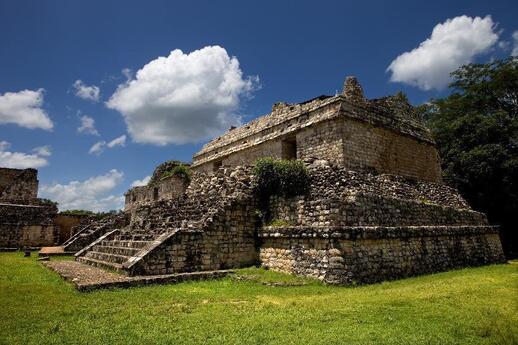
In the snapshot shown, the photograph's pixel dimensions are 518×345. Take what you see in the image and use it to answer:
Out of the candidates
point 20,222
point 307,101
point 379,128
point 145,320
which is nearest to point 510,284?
point 379,128

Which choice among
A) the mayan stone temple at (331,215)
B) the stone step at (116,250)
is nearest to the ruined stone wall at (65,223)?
the mayan stone temple at (331,215)

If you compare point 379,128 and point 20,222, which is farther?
point 20,222

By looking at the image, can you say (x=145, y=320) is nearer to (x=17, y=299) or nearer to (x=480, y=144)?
(x=17, y=299)

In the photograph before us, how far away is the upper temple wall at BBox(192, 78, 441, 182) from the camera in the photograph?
13.7m

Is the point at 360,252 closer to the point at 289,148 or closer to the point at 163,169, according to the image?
the point at 289,148

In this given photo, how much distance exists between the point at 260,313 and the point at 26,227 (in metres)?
21.5

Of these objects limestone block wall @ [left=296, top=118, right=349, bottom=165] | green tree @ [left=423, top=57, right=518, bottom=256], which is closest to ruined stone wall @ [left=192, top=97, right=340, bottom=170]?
limestone block wall @ [left=296, top=118, right=349, bottom=165]

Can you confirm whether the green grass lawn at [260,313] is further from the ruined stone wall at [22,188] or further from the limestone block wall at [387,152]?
the ruined stone wall at [22,188]

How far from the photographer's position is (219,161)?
819 inches

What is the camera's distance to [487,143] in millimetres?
22234

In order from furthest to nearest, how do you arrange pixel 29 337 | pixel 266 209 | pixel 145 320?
pixel 266 209 < pixel 145 320 < pixel 29 337

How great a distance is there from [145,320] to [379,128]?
40.0 ft

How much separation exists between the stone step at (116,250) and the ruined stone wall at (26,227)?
35.4 feet

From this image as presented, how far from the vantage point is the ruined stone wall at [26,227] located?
847 inches
